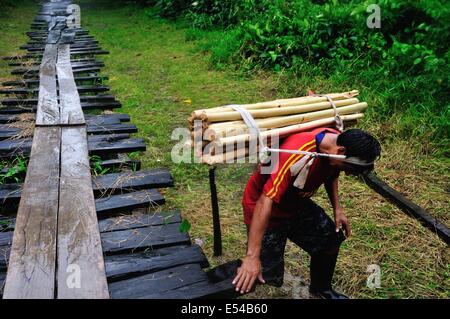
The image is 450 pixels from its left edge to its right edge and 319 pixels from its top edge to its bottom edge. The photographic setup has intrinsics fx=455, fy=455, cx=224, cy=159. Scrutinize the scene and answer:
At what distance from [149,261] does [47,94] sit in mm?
4068

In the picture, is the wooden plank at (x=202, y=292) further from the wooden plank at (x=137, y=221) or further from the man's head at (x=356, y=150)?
the man's head at (x=356, y=150)

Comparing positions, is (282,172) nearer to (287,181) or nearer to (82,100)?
(287,181)

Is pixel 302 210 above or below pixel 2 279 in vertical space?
above

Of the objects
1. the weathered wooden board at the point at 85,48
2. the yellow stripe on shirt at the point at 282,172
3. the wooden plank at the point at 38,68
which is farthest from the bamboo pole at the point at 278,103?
the weathered wooden board at the point at 85,48

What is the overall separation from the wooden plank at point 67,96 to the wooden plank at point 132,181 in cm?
135

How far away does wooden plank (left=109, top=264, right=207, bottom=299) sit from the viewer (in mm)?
2771

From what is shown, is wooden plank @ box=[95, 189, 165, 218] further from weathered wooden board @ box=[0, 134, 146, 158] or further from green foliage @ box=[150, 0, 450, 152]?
green foliage @ box=[150, 0, 450, 152]

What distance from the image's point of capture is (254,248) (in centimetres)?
251

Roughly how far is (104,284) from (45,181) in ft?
4.86

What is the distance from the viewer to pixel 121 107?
6.71 m

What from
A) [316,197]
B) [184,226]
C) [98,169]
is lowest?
[316,197]

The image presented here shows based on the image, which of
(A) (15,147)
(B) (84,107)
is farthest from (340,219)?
(B) (84,107)

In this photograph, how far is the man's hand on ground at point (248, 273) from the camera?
8.33 feet

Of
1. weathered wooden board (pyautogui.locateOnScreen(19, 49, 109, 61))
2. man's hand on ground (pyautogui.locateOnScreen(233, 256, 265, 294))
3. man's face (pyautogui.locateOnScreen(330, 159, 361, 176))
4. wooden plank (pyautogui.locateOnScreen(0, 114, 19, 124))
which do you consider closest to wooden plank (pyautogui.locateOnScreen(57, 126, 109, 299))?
man's hand on ground (pyautogui.locateOnScreen(233, 256, 265, 294))
